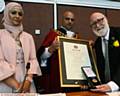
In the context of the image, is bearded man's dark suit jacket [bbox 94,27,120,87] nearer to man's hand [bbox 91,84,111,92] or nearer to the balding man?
man's hand [bbox 91,84,111,92]

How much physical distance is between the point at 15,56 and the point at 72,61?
465 mm

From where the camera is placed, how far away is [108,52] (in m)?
2.40

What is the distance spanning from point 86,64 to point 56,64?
0.25 m

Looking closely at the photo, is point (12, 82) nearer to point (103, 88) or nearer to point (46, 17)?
point (103, 88)

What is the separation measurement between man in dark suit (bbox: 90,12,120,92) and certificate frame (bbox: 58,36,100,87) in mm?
74

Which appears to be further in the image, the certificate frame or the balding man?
the balding man

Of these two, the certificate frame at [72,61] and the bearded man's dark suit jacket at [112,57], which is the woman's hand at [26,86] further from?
the bearded man's dark suit jacket at [112,57]

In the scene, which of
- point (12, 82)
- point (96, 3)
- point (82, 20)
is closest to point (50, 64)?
point (12, 82)

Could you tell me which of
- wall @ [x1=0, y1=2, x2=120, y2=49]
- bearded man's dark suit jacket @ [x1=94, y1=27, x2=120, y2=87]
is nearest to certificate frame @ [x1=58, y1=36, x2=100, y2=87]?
bearded man's dark suit jacket @ [x1=94, y1=27, x2=120, y2=87]

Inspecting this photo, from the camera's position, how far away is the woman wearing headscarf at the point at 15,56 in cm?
232

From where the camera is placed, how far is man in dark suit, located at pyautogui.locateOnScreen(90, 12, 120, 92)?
236 cm

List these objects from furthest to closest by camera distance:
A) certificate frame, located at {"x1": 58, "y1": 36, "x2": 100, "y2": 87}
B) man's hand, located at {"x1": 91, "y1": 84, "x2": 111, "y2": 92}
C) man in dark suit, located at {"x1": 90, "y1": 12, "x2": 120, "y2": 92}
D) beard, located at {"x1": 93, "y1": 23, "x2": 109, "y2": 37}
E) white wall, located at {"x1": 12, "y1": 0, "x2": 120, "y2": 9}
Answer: white wall, located at {"x1": 12, "y1": 0, "x2": 120, "y2": 9} < beard, located at {"x1": 93, "y1": 23, "x2": 109, "y2": 37} < man in dark suit, located at {"x1": 90, "y1": 12, "x2": 120, "y2": 92} < certificate frame, located at {"x1": 58, "y1": 36, "x2": 100, "y2": 87} < man's hand, located at {"x1": 91, "y1": 84, "x2": 111, "y2": 92}

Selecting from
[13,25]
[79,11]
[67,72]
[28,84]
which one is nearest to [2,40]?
[13,25]

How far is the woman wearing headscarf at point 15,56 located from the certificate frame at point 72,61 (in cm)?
28
